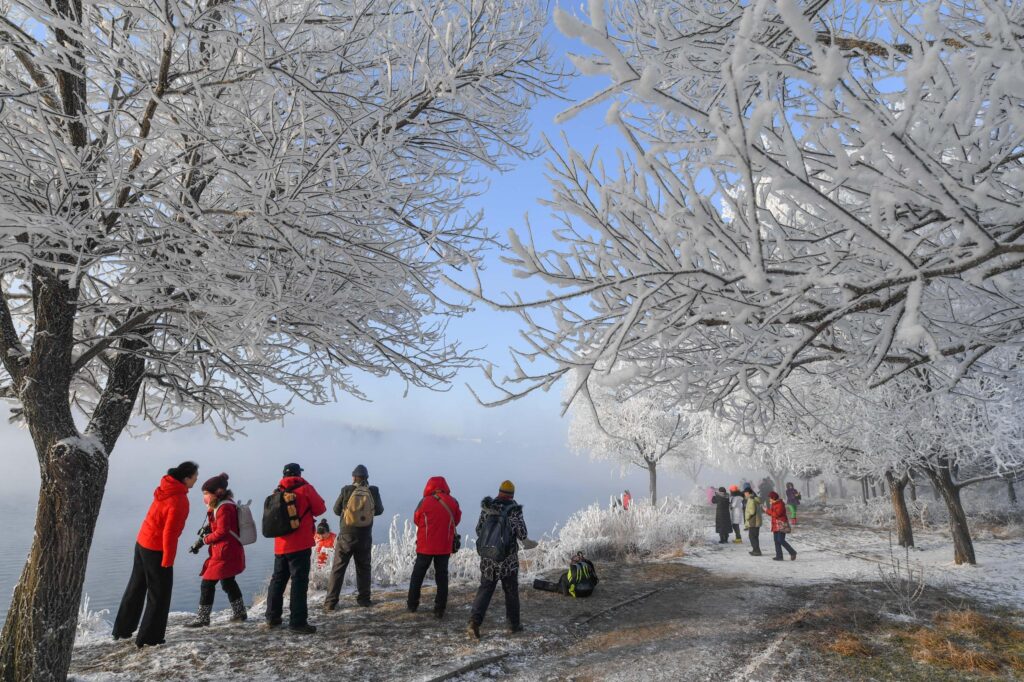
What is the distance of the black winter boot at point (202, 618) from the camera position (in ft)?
18.8

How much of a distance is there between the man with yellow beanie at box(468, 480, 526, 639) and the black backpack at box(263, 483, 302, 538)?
1960 millimetres

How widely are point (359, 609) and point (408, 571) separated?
2.19 meters

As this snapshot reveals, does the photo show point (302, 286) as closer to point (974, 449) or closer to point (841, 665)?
point (841, 665)

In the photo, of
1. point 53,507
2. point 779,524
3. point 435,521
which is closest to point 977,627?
point 779,524

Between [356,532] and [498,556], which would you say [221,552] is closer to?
[356,532]

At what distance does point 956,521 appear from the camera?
10141 millimetres

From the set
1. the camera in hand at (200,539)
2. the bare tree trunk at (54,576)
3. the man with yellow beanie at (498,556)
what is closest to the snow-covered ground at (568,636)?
the man with yellow beanie at (498,556)

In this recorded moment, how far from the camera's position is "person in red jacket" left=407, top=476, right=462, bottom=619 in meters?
6.14

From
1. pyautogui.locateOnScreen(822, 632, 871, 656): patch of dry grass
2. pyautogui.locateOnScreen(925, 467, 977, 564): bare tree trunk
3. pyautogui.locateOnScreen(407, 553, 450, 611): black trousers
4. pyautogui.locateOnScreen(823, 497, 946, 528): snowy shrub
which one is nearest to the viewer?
pyautogui.locateOnScreen(822, 632, 871, 656): patch of dry grass

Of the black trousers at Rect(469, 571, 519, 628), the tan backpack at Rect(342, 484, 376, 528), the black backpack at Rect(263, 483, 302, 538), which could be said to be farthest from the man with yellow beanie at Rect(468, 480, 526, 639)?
the black backpack at Rect(263, 483, 302, 538)

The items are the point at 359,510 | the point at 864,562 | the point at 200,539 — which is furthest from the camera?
the point at 864,562

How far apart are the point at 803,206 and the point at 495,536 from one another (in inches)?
177

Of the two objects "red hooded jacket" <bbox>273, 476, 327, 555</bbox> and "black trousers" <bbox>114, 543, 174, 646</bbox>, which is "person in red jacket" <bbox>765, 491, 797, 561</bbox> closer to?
"red hooded jacket" <bbox>273, 476, 327, 555</bbox>

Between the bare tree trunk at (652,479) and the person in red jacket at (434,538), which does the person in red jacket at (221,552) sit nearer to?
the person in red jacket at (434,538)
